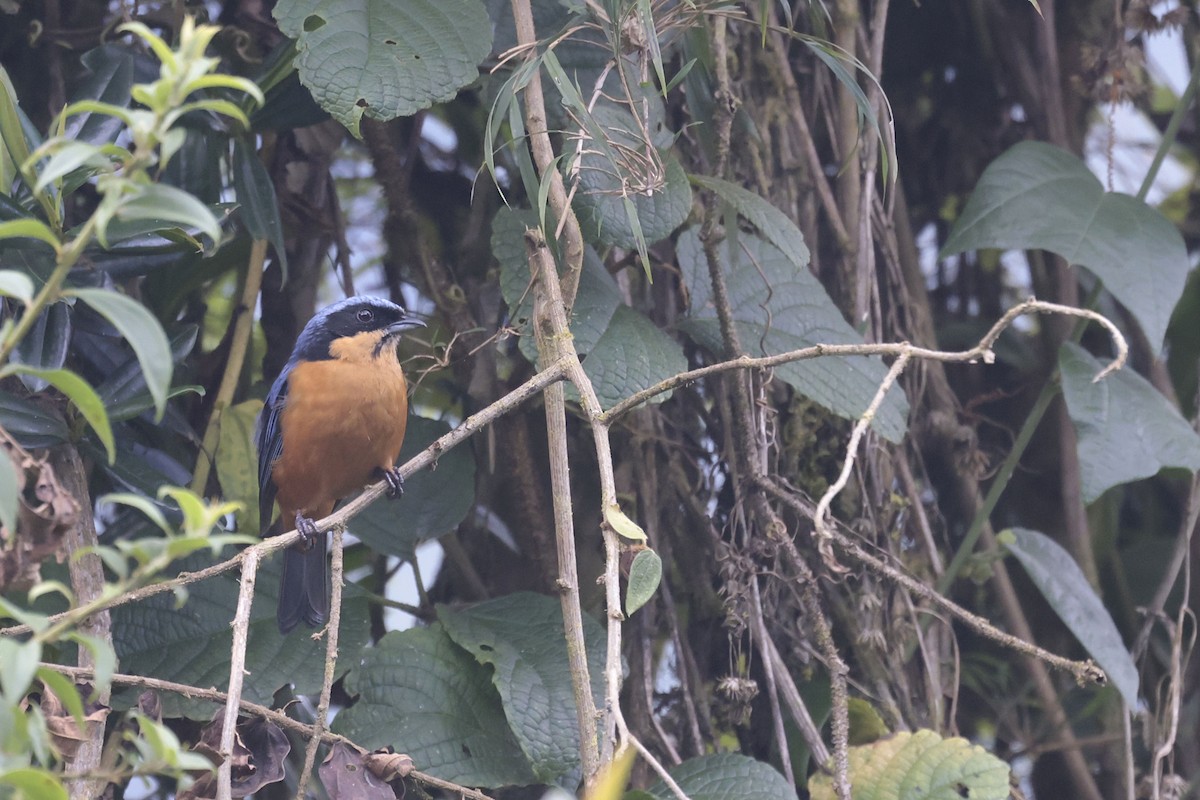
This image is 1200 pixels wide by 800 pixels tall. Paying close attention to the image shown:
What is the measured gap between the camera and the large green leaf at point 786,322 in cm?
317

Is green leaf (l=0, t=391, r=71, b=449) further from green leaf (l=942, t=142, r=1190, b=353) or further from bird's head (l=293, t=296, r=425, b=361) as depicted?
green leaf (l=942, t=142, r=1190, b=353)

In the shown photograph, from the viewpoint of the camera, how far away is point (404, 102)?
2730mm

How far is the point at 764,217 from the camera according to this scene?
3.07 metres

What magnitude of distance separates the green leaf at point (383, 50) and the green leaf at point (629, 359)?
730mm

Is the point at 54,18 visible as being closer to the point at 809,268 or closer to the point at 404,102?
the point at 404,102

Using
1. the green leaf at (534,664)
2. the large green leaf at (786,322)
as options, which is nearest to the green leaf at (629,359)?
→ the large green leaf at (786,322)

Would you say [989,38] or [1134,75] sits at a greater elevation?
[989,38]

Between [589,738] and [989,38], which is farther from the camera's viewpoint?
[989,38]

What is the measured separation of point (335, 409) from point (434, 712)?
1161 millimetres

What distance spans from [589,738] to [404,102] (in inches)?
59.0

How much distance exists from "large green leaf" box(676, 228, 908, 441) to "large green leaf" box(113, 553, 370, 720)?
1.29 meters

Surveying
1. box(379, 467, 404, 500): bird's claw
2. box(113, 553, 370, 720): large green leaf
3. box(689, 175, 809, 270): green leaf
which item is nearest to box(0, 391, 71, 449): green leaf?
box(113, 553, 370, 720): large green leaf

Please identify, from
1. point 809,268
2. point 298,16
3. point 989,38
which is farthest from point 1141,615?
point 298,16

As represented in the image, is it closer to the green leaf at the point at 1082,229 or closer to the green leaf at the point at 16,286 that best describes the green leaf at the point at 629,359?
the green leaf at the point at 1082,229
